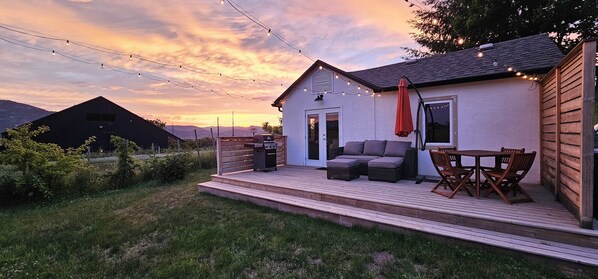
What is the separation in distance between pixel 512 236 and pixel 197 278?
3420 mm

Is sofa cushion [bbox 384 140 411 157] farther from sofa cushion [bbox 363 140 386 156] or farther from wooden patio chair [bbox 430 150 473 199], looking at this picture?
wooden patio chair [bbox 430 150 473 199]

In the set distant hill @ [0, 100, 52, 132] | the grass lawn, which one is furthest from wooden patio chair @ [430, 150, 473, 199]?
distant hill @ [0, 100, 52, 132]

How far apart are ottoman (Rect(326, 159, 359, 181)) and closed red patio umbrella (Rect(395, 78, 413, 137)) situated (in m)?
1.34

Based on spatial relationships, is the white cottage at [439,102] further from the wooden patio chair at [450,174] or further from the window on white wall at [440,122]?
the wooden patio chair at [450,174]

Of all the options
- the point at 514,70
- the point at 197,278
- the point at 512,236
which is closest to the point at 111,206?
the point at 197,278

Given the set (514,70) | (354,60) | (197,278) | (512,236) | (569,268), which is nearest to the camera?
(569,268)

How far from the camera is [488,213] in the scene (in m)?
3.22

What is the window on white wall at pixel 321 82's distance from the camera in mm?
7867

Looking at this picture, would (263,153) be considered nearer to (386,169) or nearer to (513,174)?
(386,169)

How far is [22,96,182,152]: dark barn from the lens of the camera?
21.5m

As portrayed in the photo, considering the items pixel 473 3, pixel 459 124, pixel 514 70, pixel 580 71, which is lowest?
pixel 459 124

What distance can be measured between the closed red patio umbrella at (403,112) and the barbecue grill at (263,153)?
3.47 metres

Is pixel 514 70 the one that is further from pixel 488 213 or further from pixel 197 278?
pixel 197 278

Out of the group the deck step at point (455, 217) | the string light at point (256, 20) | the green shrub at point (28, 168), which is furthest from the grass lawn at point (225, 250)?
the string light at point (256, 20)
